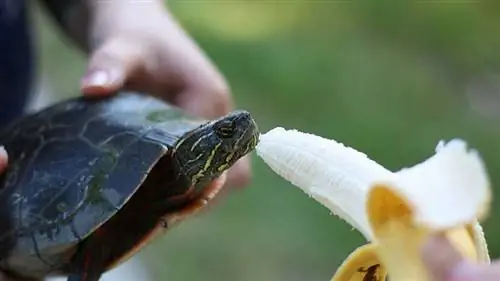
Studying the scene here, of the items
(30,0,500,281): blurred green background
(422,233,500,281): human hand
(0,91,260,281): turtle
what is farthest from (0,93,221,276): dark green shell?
(30,0,500,281): blurred green background

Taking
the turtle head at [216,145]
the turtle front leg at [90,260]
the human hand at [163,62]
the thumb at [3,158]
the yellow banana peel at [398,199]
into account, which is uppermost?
the human hand at [163,62]

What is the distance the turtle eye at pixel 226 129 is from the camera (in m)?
A: 0.75

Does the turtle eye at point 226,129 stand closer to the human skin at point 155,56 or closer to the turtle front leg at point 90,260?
the turtle front leg at point 90,260

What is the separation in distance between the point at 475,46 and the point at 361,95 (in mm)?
389

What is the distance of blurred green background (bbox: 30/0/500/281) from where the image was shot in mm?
1718

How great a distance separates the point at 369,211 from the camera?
0.40m

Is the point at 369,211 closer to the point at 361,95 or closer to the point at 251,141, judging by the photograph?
the point at 251,141

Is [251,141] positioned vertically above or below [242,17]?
below

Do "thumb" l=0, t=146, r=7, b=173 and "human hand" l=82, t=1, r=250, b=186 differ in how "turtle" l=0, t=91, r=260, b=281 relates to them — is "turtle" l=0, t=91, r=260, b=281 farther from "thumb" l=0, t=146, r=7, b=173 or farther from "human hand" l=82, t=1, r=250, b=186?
"human hand" l=82, t=1, r=250, b=186

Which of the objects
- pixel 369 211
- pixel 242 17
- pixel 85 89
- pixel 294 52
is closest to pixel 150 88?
pixel 85 89

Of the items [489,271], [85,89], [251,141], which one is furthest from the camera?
[85,89]

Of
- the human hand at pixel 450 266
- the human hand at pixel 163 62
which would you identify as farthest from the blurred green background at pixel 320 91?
the human hand at pixel 450 266

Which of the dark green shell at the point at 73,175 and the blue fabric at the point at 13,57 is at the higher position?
the blue fabric at the point at 13,57

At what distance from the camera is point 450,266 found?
341 millimetres
